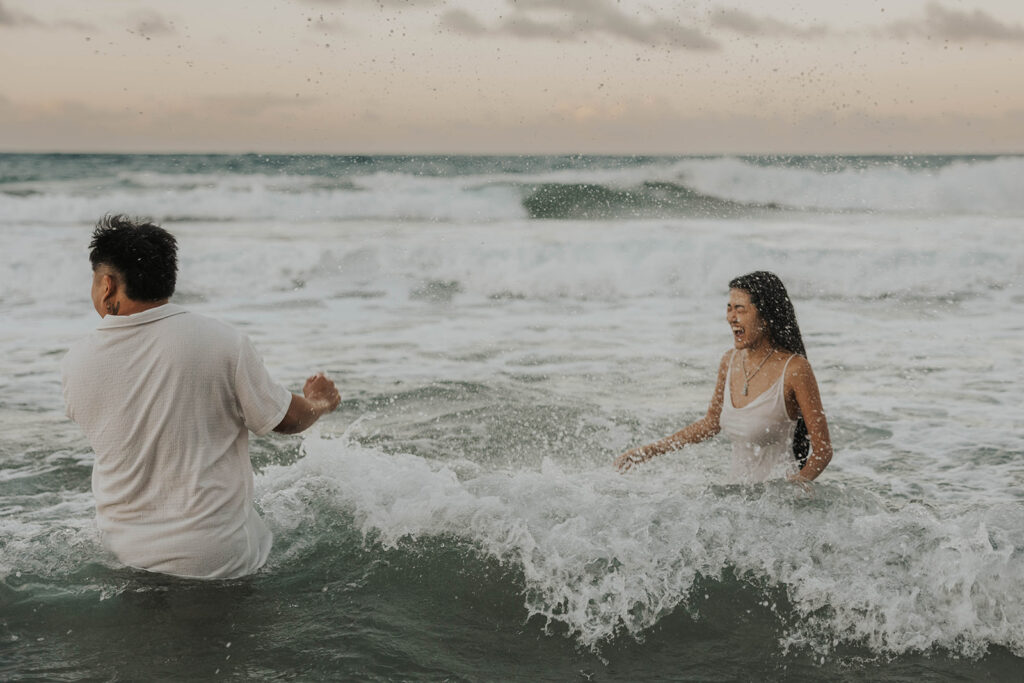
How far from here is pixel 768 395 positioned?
4852 mm

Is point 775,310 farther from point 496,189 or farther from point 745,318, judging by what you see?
point 496,189

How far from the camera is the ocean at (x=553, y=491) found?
404cm

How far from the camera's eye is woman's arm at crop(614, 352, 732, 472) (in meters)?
5.12

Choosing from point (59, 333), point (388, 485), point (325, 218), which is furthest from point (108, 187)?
point (388, 485)

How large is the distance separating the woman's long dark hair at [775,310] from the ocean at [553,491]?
2.24 ft

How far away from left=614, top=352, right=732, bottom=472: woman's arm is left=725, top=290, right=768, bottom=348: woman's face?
0.87 ft

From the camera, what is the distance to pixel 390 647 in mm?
4020

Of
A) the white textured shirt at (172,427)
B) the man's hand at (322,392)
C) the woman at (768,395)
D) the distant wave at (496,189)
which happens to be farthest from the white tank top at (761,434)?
the distant wave at (496,189)

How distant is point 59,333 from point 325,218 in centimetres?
1497

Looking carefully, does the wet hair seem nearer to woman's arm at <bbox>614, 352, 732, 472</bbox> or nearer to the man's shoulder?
the man's shoulder

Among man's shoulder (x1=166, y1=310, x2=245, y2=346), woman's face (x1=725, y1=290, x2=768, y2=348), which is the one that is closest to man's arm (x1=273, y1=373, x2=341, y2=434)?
man's shoulder (x1=166, y1=310, x2=245, y2=346)

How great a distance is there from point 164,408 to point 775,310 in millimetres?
2889

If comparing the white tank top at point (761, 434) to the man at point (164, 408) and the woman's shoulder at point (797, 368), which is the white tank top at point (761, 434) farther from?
the man at point (164, 408)

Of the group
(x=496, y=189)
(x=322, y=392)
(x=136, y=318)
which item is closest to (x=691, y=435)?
(x=322, y=392)
